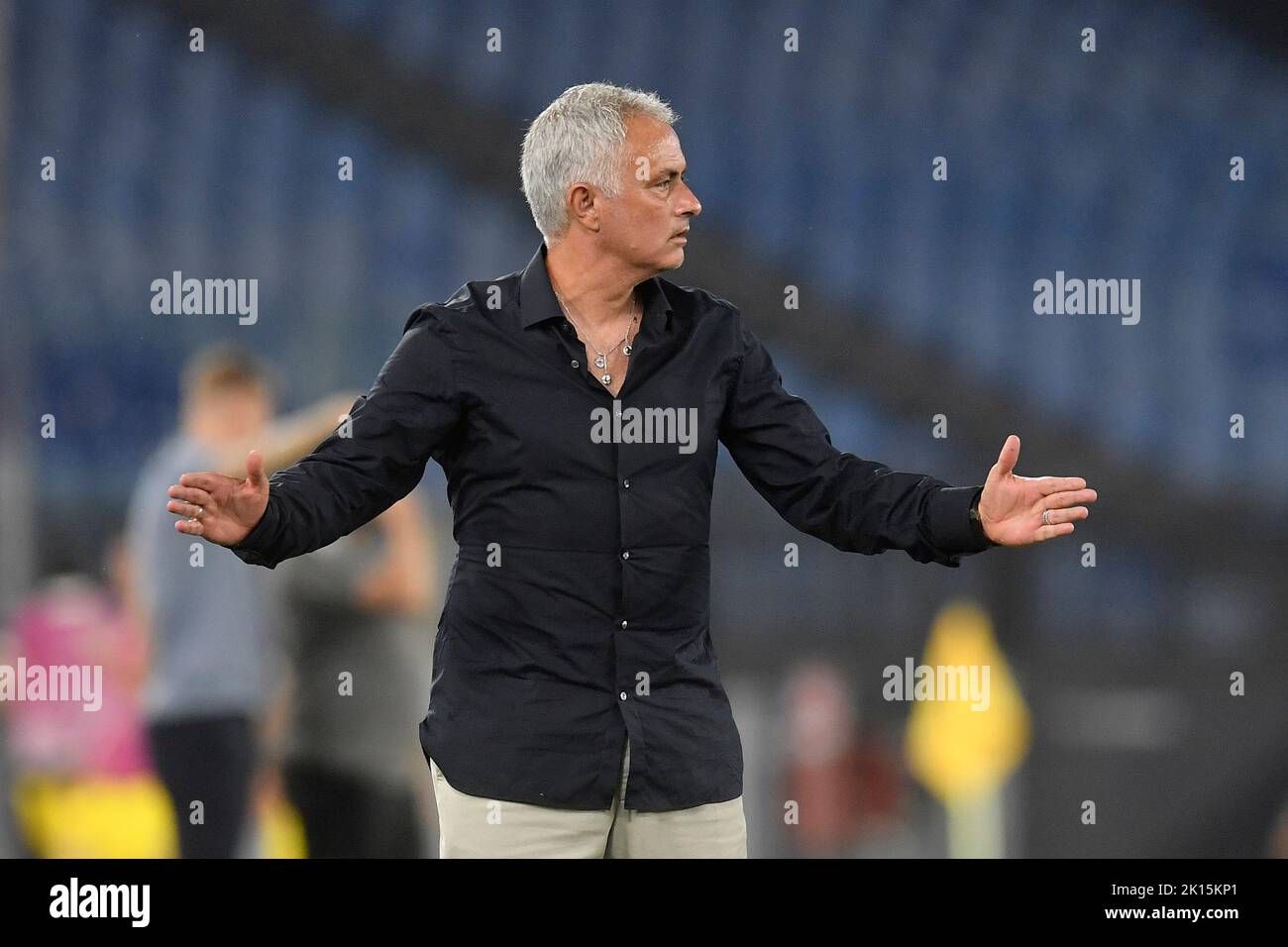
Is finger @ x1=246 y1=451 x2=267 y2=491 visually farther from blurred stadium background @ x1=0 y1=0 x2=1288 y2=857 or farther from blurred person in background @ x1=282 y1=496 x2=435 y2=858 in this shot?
blurred stadium background @ x1=0 y1=0 x2=1288 y2=857

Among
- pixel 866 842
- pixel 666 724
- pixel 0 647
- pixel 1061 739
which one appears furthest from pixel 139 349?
pixel 666 724

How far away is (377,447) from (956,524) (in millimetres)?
671

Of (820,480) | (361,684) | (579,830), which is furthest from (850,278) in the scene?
(579,830)

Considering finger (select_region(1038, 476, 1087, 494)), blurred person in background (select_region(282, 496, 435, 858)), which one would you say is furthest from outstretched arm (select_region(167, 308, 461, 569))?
blurred person in background (select_region(282, 496, 435, 858))

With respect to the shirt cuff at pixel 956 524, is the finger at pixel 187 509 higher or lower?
higher

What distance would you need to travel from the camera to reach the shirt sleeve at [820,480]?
1979 millimetres

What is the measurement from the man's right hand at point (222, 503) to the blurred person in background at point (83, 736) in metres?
2.40

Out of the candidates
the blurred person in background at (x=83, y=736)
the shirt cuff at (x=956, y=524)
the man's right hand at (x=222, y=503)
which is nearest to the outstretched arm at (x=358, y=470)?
the man's right hand at (x=222, y=503)

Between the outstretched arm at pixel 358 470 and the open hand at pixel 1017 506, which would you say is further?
the open hand at pixel 1017 506

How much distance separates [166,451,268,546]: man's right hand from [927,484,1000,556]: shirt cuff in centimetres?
76

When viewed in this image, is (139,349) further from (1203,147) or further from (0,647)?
(1203,147)

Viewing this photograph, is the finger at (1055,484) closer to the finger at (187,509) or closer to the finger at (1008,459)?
the finger at (1008,459)

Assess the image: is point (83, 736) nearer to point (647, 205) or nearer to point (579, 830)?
point (579, 830)

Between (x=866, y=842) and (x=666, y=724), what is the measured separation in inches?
95.9
